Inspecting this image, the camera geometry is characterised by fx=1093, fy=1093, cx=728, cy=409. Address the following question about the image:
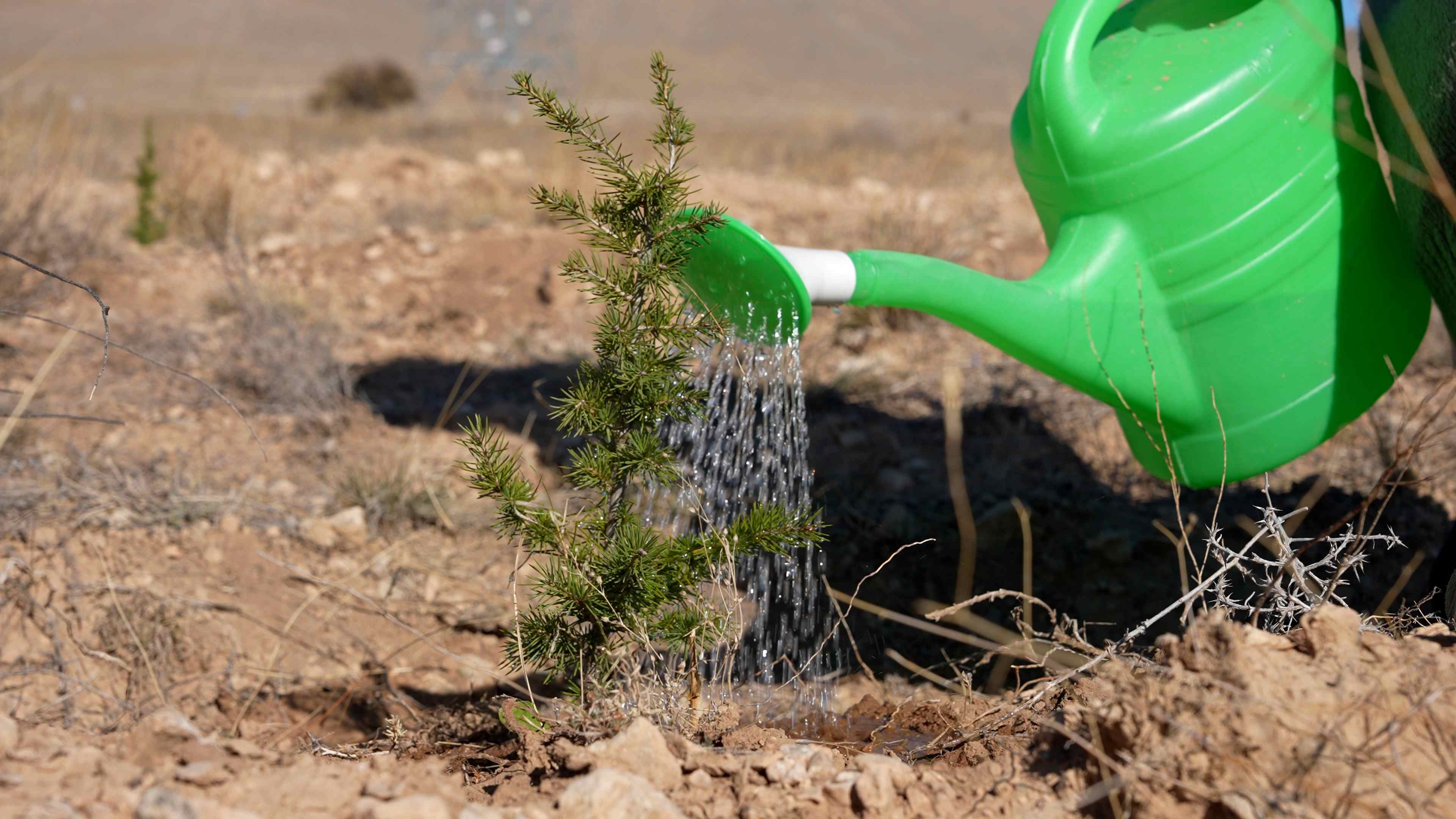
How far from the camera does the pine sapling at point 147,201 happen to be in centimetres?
464

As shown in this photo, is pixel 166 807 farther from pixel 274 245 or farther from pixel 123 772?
pixel 274 245

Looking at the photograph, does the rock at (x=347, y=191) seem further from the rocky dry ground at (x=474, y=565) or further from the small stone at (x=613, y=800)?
the small stone at (x=613, y=800)

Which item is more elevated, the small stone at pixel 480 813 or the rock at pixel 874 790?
the rock at pixel 874 790

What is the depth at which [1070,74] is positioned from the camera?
73.5 inches

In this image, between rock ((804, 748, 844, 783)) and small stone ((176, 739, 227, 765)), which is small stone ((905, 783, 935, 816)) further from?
small stone ((176, 739, 227, 765))

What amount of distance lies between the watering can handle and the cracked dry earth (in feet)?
3.17

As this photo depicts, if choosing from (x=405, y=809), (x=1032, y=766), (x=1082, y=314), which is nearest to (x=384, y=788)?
(x=405, y=809)

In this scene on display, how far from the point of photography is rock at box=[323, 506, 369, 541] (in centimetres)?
257

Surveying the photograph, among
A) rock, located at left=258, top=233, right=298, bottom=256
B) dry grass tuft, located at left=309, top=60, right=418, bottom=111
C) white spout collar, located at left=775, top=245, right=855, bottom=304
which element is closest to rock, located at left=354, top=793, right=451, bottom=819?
white spout collar, located at left=775, top=245, right=855, bottom=304

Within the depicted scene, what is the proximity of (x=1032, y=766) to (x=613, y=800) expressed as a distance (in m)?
0.48

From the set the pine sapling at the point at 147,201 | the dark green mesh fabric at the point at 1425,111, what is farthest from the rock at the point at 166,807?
the pine sapling at the point at 147,201

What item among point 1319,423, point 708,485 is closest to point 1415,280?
point 1319,423

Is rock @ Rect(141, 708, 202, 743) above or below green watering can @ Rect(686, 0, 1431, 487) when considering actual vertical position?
below

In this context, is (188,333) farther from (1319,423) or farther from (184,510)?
(1319,423)
